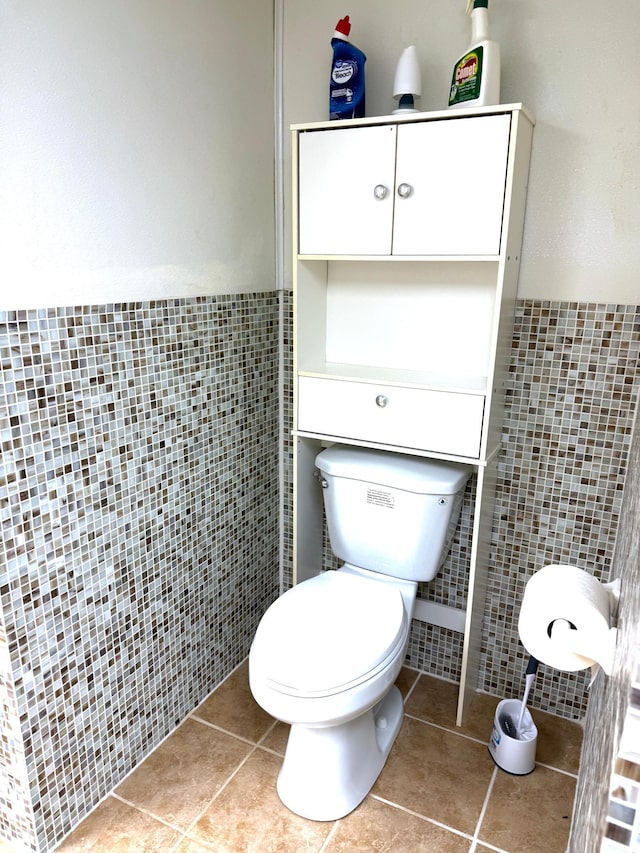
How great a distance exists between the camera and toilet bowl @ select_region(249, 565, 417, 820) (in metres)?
1.35

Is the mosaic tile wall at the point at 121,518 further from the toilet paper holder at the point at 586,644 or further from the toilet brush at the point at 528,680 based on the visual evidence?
the toilet paper holder at the point at 586,644

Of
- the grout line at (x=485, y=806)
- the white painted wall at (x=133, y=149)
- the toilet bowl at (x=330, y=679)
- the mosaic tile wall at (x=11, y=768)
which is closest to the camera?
the white painted wall at (x=133, y=149)

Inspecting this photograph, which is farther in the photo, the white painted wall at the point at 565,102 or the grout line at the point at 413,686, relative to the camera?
the grout line at the point at 413,686

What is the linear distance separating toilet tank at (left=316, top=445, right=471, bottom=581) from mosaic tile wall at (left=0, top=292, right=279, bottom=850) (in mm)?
330

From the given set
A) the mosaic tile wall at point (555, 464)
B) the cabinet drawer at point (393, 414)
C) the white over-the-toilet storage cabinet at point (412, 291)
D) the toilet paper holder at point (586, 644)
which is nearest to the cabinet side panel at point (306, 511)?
the white over-the-toilet storage cabinet at point (412, 291)

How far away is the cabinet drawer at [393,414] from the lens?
154 cm

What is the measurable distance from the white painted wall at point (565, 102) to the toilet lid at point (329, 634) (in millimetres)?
917

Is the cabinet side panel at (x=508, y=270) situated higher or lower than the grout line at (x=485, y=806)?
higher

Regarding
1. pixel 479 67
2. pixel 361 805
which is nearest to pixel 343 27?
pixel 479 67

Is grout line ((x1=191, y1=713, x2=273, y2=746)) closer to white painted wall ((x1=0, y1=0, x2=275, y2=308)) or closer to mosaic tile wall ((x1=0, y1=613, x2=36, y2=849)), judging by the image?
mosaic tile wall ((x1=0, y1=613, x2=36, y2=849))

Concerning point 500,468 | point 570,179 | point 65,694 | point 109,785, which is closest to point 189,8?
point 570,179

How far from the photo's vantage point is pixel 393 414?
1.63 meters

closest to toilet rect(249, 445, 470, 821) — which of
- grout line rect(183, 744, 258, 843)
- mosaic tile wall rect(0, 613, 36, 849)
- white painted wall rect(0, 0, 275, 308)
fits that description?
grout line rect(183, 744, 258, 843)

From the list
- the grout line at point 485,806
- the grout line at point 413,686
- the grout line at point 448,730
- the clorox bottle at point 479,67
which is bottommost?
the grout line at point 485,806
